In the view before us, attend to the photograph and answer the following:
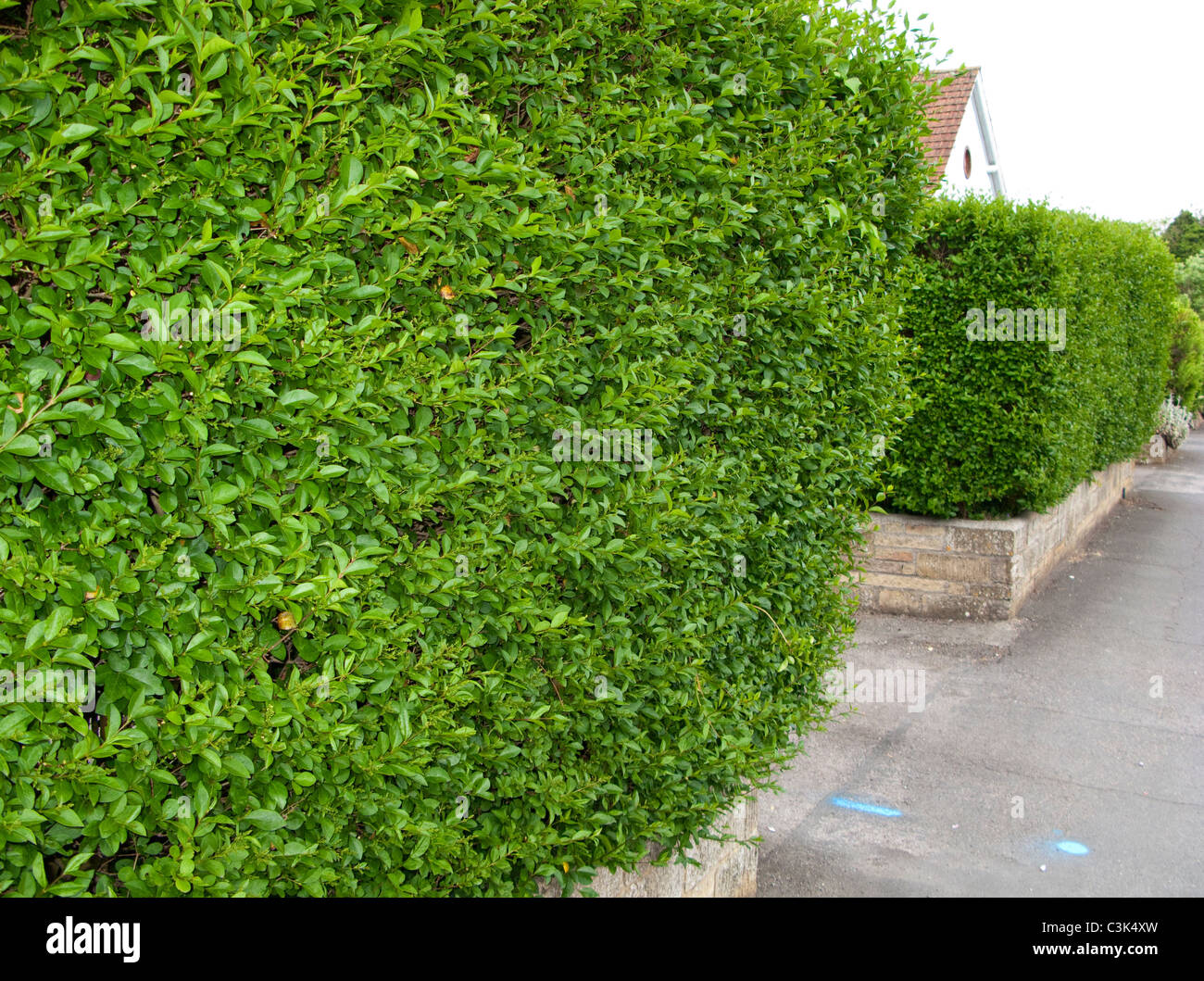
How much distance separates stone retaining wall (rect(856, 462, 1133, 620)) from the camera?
9289 millimetres

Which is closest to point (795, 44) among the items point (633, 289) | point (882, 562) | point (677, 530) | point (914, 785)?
point (633, 289)

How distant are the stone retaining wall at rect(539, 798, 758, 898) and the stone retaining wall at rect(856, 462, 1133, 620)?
4810mm

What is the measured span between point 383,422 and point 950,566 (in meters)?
8.29

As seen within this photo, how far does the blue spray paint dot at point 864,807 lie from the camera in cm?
569

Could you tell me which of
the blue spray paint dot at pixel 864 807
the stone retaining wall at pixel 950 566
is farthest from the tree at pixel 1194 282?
the blue spray paint dot at pixel 864 807

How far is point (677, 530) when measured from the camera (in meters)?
3.32

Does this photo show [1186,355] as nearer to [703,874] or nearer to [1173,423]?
[1173,423]

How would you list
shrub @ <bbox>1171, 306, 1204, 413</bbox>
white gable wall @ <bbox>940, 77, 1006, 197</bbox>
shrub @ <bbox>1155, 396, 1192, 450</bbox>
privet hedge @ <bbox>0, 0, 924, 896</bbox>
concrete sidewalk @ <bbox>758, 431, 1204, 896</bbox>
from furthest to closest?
white gable wall @ <bbox>940, 77, 1006, 197</bbox>
shrub @ <bbox>1171, 306, 1204, 413</bbox>
shrub @ <bbox>1155, 396, 1192, 450</bbox>
concrete sidewalk @ <bbox>758, 431, 1204, 896</bbox>
privet hedge @ <bbox>0, 0, 924, 896</bbox>

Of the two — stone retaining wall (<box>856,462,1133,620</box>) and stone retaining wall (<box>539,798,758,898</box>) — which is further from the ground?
stone retaining wall (<box>856,462,1133,620</box>)

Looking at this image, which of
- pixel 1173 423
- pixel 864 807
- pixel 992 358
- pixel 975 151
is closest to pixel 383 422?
pixel 864 807

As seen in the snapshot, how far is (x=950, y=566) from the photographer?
9477mm

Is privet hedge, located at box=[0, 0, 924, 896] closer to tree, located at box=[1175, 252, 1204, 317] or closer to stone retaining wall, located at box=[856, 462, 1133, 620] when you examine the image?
stone retaining wall, located at box=[856, 462, 1133, 620]

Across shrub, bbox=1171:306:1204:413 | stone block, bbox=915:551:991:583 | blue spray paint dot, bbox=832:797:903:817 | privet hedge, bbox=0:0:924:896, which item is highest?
shrub, bbox=1171:306:1204:413

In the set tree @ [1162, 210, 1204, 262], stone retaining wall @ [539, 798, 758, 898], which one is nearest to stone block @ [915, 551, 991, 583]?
stone retaining wall @ [539, 798, 758, 898]
